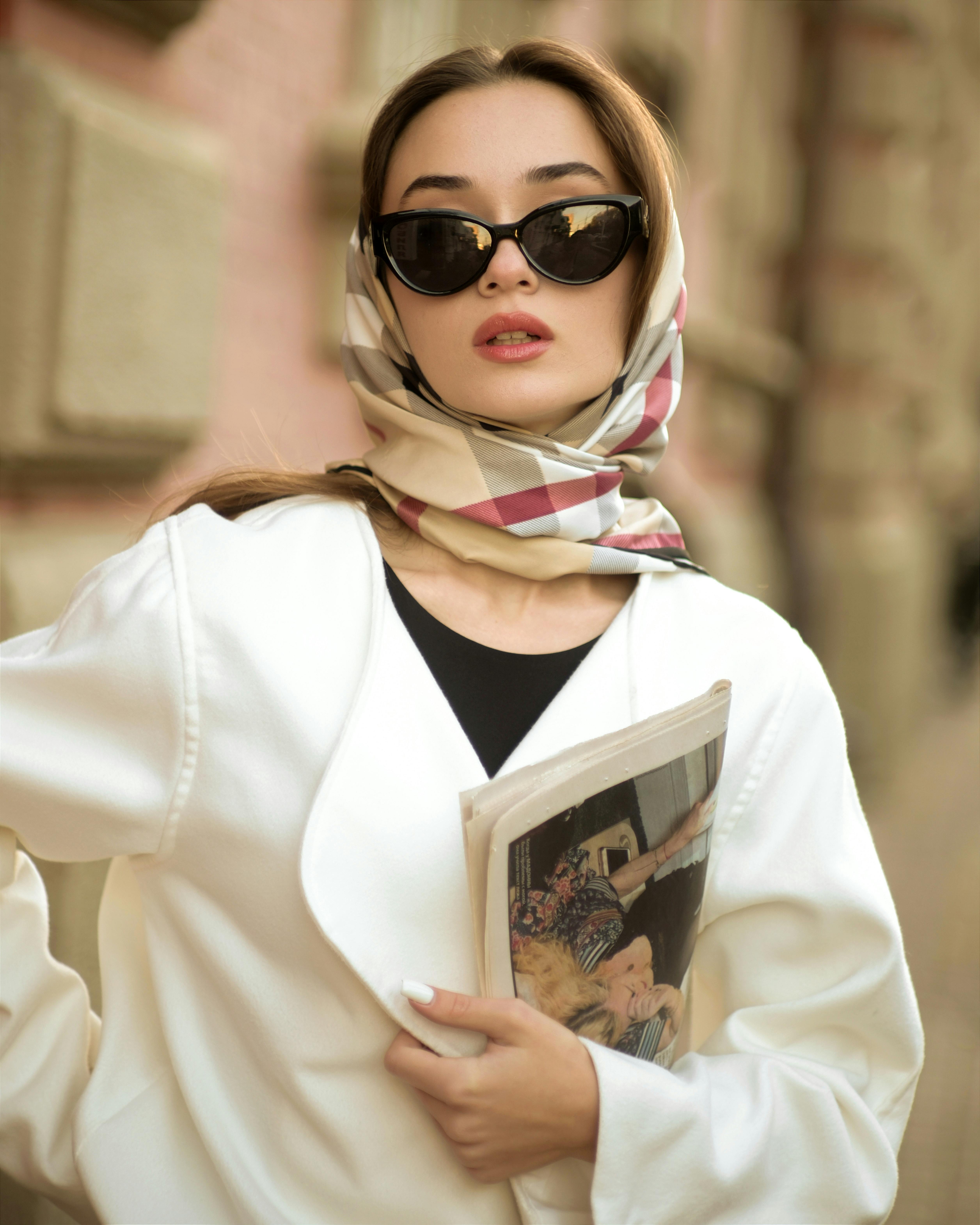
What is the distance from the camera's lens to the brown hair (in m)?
1.53

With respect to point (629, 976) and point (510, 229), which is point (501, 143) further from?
point (629, 976)

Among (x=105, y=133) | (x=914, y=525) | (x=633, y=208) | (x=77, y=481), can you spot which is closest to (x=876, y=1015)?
(x=633, y=208)

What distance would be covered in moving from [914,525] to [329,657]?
8.35m

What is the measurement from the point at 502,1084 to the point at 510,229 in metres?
0.98

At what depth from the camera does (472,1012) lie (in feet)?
4.01

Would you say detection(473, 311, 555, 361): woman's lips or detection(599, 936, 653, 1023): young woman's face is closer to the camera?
detection(599, 936, 653, 1023): young woman's face

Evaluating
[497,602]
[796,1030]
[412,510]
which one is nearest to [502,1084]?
[796,1030]

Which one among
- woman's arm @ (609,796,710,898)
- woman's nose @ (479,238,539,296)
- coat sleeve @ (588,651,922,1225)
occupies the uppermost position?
woman's nose @ (479,238,539,296)

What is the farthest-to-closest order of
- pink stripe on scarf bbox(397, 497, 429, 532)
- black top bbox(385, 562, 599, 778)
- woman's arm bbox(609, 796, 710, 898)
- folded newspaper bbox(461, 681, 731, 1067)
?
pink stripe on scarf bbox(397, 497, 429, 532)
black top bbox(385, 562, 599, 778)
woman's arm bbox(609, 796, 710, 898)
folded newspaper bbox(461, 681, 731, 1067)

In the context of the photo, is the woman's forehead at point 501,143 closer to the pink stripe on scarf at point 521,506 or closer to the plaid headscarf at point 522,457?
the plaid headscarf at point 522,457

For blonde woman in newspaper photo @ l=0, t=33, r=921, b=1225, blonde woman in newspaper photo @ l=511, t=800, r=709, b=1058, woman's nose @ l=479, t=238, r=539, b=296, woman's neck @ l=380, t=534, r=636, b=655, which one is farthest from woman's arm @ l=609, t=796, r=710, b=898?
woman's nose @ l=479, t=238, r=539, b=296

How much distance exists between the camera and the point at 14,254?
209 cm

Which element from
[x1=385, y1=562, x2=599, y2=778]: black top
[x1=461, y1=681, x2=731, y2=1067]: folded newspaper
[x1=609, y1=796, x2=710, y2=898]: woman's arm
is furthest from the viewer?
[x1=385, y1=562, x2=599, y2=778]: black top

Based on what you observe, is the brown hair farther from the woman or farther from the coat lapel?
the woman
